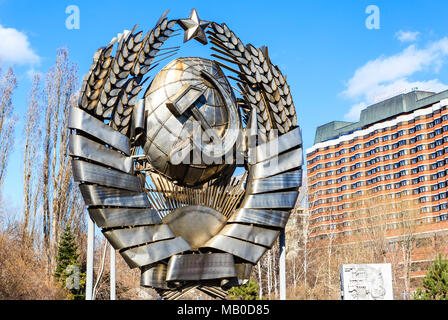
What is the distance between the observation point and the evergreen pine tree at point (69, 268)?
2102cm

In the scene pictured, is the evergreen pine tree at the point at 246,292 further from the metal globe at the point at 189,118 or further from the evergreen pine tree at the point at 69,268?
the metal globe at the point at 189,118

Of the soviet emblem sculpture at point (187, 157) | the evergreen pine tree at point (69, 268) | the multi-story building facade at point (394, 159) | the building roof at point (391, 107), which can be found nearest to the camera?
the soviet emblem sculpture at point (187, 157)

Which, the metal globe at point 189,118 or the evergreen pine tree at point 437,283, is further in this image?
the evergreen pine tree at point 437,283

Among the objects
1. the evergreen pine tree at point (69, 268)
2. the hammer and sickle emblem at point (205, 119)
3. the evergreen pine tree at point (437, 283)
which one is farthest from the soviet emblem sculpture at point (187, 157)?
the evergreen pine tree at point (69, 268)

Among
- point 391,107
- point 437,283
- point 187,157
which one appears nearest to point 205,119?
point 187,157

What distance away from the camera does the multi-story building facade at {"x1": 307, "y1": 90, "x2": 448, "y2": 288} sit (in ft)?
165

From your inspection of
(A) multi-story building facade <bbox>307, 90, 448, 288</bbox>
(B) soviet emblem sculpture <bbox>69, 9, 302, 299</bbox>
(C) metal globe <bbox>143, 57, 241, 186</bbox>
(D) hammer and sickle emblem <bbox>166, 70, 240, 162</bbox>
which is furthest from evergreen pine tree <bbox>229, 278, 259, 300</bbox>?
(A) multi-story building facade <bbox>307, 90, 448, 288</bbox>

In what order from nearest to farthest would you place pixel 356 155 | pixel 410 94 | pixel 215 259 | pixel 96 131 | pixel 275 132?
pixel 96 131, pixel 215 259, pixel 275 132, pixel 410 94, pixel 356 155

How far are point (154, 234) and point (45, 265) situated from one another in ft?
47.4

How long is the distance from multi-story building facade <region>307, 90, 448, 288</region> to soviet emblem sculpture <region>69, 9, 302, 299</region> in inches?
1250
